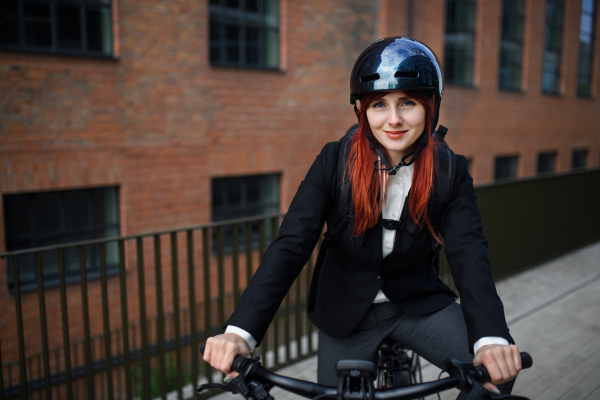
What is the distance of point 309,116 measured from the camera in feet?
32.9

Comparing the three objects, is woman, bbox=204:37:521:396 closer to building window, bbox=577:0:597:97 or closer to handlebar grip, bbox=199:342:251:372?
handlebar grip, bbox=199:342:251:372

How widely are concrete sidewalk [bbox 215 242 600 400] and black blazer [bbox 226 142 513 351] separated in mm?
1934

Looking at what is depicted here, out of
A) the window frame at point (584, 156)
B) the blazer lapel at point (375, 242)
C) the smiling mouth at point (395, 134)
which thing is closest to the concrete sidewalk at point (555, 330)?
the blazer lapel at point (375, 242)

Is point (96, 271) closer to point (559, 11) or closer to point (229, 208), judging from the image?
point (229, 208)

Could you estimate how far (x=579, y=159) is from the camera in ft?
64.9

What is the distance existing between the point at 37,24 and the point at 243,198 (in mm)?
4315

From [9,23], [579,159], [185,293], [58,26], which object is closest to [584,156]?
[579,159]

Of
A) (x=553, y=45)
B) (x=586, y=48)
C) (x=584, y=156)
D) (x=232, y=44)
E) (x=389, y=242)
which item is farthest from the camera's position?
(x=584, y=156)

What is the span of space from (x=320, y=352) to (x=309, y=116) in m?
8.08

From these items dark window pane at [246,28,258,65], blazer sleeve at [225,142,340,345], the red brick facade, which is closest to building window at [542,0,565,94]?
the red brick facade

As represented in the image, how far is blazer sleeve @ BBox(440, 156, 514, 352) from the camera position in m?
1.69

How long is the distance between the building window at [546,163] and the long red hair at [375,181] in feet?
57.1

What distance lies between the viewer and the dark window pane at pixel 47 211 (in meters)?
7.18

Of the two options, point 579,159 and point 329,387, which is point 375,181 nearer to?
point 329,387
